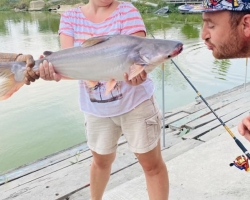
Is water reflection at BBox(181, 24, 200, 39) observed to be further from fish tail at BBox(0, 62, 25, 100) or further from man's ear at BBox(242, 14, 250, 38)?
man's ear at BBox(242, 14, 250, 38)

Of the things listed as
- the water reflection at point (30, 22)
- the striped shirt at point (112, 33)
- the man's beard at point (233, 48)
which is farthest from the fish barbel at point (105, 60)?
the water reflection at point (30, 22)

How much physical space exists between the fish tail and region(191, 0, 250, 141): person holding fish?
115 centimetres

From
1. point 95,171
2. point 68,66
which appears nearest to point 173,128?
point 95,171

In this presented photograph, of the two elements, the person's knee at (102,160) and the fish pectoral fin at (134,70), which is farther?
the person's knee at (102,160)

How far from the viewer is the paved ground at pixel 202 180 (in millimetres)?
2693

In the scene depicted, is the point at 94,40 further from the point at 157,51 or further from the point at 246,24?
the point at 246,24

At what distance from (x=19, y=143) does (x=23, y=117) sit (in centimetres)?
107

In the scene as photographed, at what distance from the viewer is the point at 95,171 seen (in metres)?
2.47

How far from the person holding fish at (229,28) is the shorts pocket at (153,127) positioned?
605 millimetres

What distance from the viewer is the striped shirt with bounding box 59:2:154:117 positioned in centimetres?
210

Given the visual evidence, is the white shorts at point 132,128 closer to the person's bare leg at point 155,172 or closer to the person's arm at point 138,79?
the person's bare leg at point 155,172

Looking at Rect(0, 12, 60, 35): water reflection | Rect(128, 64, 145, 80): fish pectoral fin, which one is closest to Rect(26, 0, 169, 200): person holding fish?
Rect(128, 64, 145, 80): fish pectoral fin

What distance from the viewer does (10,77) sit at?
2.16 m

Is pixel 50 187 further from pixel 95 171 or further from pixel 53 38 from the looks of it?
pixel 53 38
